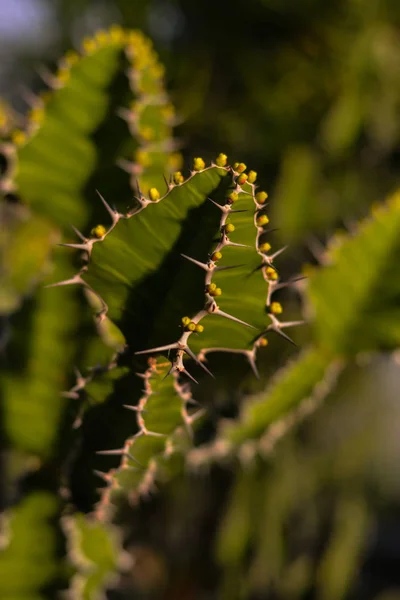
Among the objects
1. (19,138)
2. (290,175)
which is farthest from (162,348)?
A: (290,175)

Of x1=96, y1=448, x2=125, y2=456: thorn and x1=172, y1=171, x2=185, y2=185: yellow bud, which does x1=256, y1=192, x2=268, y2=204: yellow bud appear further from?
x1=96, y1=448, x2=125, y2=456: thorn

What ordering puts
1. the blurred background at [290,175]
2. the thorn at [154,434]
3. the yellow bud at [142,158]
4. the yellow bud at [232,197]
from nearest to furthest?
the yellow bud at [232,197] → the thorn at [154,434] → the yellow bud at [142,158] → the blurred background at [290,175]

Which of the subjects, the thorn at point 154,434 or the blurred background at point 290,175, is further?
the blurred background at point 290,175

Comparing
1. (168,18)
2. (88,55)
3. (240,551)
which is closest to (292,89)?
(168,18)

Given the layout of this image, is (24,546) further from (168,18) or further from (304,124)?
(168,18)

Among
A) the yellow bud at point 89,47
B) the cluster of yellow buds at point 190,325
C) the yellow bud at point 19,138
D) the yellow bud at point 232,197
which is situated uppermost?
the yellow bud at point 89,47

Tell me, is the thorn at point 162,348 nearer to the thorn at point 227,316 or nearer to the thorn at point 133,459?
the thorn at point 227,316

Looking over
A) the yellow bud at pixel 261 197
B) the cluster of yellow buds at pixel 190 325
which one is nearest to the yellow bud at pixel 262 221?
the yellow bud at pixel 261 197

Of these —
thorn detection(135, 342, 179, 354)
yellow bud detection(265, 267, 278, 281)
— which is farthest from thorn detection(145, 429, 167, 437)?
yellow bud detection(265, 267, 278, 281)

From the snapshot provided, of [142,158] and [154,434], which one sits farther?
[142,158]

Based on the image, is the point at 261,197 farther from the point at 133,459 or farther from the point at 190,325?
the point at 133,459
